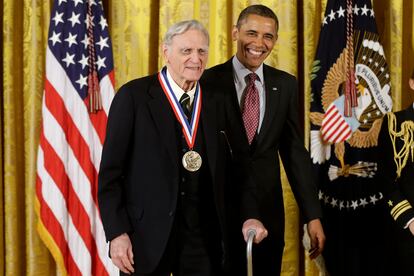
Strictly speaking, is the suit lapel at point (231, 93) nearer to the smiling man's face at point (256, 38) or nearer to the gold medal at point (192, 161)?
the smiling man's face at point (256, 38)

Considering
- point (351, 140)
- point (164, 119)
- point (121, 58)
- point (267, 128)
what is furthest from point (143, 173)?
point (121, 58)

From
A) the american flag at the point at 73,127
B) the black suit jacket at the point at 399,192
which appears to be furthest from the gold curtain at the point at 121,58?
the black suit jacket at the point at 399,192

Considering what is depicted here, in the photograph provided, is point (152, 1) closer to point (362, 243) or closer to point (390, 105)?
point (390, 105)

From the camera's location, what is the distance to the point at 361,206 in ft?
12.9

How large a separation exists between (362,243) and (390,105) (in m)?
0.84

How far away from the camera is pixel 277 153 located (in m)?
3.20

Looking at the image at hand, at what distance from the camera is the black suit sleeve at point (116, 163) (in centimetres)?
241

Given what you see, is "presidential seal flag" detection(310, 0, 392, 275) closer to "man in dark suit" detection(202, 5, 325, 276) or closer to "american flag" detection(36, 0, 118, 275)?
"man in dark suit" detection(202, 5, 325, 276)

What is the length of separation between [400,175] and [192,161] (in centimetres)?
119

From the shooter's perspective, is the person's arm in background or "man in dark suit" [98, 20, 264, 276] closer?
"man in dark suit" [98, 20, 264, 276]

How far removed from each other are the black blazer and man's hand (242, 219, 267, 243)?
52 cm

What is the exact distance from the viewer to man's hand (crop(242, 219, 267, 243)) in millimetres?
2408

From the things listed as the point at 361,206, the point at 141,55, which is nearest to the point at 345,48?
the point at 361,206

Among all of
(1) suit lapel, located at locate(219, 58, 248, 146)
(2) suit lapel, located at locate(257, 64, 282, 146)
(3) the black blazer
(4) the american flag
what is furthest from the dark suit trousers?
(4) the american flag
